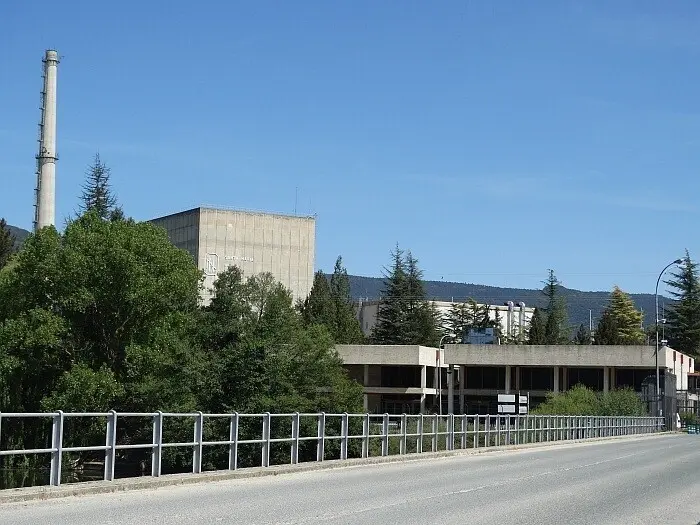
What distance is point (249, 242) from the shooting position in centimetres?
13500

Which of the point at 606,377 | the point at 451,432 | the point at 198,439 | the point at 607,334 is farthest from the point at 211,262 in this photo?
the point at 198,439

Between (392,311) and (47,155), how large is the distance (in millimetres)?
73728

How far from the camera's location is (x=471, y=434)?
37.6 m

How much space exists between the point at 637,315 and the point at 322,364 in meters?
124

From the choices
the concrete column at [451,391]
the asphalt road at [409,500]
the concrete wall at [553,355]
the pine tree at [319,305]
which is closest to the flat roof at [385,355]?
the concrete column at [451,391]

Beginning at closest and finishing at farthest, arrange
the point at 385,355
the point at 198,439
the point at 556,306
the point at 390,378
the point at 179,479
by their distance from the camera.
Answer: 1. the point at 179,479
2. the point at 198,439
3. the point at 385,355
4. the point at 390,378
5. the point at 556,306

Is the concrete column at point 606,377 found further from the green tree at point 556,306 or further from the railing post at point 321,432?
the railing post at point 321,432

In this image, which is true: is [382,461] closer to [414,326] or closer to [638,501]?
[638,501]

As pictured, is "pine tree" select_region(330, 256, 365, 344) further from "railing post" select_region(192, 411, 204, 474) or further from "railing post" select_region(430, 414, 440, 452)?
"railing post" select_region(192, 411, 204, 474)

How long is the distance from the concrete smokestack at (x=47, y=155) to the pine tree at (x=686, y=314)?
106 metres

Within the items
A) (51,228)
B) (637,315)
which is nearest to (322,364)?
(51,228)

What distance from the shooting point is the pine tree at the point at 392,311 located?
14312 centimetres

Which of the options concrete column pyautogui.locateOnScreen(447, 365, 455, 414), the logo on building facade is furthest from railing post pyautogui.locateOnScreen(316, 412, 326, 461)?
the logo on building facade

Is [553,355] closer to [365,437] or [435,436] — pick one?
[435,436]
